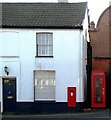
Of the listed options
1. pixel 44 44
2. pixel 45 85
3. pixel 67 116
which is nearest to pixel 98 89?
pixel 45 85

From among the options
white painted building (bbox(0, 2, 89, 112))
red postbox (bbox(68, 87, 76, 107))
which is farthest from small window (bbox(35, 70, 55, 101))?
red postbox (bbox(68, 87, 76, 107))

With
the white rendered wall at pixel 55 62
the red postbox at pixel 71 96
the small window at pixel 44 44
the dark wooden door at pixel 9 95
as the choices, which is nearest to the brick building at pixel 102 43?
the white rendered wall at pixel 55 62

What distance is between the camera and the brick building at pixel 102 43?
103ft

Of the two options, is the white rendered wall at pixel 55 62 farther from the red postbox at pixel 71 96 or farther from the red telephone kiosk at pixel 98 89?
the red telephone kiosk at pixel 98 89

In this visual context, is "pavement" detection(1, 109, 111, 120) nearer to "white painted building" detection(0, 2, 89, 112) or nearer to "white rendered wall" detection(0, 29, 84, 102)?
"white painted building" detection(0, 2, 89, 112)

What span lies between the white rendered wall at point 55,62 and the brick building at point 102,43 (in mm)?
5133

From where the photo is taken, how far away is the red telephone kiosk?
28125 millimetres

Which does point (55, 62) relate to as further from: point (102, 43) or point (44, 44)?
point (102, 43)

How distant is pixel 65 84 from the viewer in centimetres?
2642

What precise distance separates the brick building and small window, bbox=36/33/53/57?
5.74m

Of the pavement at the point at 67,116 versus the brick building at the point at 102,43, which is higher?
the brick building at the point at 102,43

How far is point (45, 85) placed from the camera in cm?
2689

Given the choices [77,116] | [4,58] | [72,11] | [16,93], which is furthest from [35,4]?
[77,116]

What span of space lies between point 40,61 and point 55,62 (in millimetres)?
979
